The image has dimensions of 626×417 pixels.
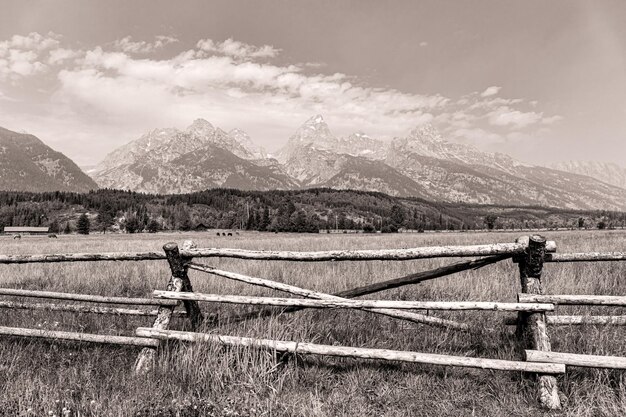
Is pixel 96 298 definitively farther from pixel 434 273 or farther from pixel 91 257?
pixel 434 273

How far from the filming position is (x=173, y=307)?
188 inches

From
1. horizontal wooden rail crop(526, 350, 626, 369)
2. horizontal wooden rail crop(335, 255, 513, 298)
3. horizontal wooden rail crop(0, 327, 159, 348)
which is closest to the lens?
horizontal wooden rail crop(526, 350, 626, 369)

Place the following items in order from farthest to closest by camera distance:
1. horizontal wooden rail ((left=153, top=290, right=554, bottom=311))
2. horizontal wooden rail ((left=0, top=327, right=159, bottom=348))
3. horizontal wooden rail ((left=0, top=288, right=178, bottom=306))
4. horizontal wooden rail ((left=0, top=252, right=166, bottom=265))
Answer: horizontal wooden rail ((left=0, top=288, right=178, bottom=306))
horizontal wooden rail ((left=0, top=252, right=166, bottom=265))
horizontal wooden rail ((left=0, top=327, right=159, bottom=348))
horizontal wooden rail ((left=153, top=290, right=554, bottom=311))

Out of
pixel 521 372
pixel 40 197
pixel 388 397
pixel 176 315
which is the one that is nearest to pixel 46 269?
pixel 176 315

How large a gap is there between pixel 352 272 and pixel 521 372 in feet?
20.9

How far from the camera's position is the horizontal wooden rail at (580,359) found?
3.46m

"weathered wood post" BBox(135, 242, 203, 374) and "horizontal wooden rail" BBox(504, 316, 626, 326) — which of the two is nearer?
"weathered wood post" BBox(135, 242, 203, 374)

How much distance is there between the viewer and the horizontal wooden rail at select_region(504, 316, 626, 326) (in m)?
4.48

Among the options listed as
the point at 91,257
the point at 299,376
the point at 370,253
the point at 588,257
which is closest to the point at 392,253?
the point at 370,253

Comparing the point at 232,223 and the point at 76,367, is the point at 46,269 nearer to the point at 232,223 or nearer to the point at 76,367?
the point at 76,367

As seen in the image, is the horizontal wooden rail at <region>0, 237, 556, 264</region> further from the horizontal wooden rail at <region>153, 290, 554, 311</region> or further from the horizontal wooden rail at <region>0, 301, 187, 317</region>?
the horizontal wooden rail at <region>0, 301, 187, 317</region>

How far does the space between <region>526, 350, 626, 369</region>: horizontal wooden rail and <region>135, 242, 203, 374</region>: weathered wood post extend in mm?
4119

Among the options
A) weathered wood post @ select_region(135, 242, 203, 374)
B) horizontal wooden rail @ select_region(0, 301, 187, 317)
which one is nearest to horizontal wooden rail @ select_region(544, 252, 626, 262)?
weathered wood post @ select_region(135, 242, 203, 374)

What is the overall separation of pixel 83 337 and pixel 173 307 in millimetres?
1211
